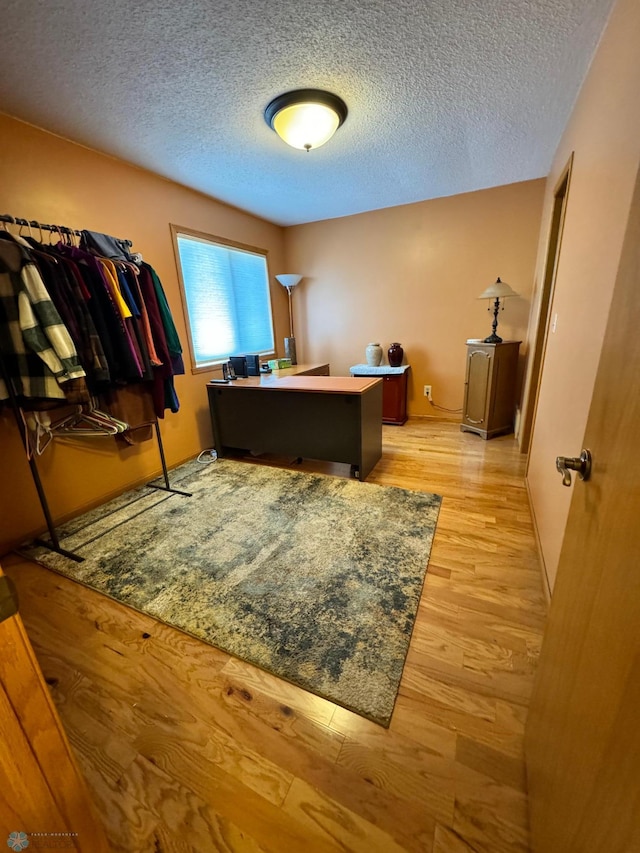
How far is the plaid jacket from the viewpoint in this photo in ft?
5.28

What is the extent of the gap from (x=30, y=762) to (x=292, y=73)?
2.70 metres

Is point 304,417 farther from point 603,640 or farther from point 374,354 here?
point 603,640

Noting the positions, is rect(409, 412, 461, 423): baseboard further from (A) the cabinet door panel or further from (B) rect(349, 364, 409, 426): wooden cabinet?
(A) the cabinet door panel

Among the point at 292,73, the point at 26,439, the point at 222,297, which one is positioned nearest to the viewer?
the point at 292,73

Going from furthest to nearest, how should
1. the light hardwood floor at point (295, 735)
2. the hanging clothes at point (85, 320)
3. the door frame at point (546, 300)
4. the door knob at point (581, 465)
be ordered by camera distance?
1. the door frame at point (546, 300)
2. the hanging clothes at point (85, 320)
3. the light hardwood floor at point (295, 735)
4. the door knob at point (581, 465)

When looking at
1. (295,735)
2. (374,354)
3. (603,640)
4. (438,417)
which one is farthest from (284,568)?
(438,417)

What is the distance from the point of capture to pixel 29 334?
162 centimetres

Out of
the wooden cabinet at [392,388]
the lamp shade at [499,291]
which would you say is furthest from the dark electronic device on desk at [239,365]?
the lamp shade at [499,291]

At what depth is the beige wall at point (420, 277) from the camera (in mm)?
3496

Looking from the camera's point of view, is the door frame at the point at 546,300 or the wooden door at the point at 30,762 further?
the door frame at the point at 546,300

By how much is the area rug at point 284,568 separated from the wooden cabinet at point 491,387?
1593mm

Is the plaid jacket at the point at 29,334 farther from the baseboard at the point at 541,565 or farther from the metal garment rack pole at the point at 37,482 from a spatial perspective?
the baseboard at the point at 541,565

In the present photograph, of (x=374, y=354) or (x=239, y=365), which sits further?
(x=374, y=354)

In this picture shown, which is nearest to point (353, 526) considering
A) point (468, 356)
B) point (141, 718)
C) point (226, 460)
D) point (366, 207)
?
point (141, 718)
